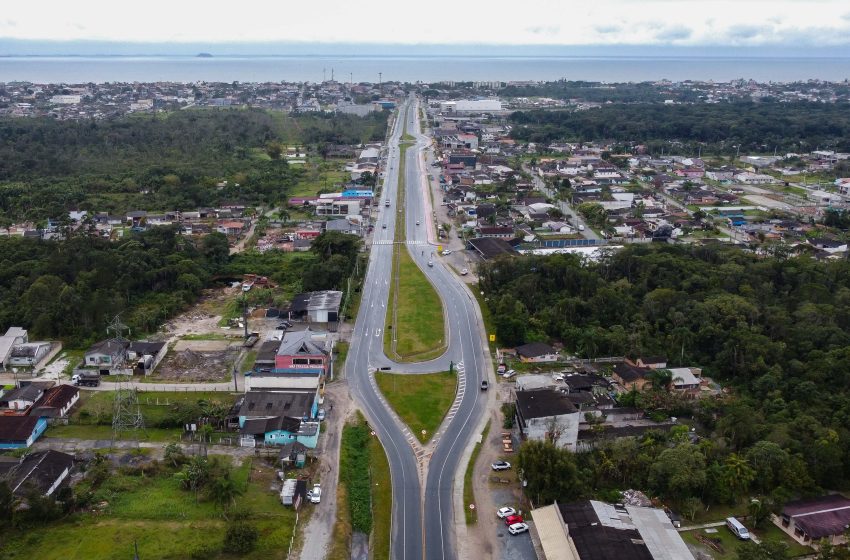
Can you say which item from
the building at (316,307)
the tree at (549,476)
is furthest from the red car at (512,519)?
the building at (316,307)

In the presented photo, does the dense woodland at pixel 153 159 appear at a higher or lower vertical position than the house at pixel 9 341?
higher

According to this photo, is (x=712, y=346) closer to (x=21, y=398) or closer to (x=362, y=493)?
(x=362, y=493)

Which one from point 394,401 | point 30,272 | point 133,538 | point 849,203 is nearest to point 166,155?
point 30,272

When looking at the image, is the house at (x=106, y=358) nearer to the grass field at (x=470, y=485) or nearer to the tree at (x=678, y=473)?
the grass field at (x=470, y=485)

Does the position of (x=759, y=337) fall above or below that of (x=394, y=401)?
above

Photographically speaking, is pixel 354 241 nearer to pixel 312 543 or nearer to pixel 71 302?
pixel 71 302

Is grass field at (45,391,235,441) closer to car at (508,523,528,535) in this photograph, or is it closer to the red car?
the red car

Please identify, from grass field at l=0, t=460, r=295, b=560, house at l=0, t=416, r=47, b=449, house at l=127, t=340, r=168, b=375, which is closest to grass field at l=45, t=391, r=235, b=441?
house at l=0, t=416, r=47, b=449
